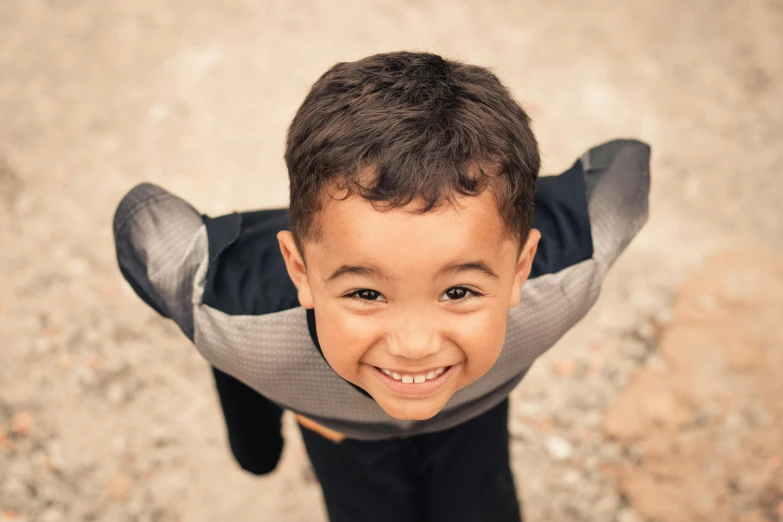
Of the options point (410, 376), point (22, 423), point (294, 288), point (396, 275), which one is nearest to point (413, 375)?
point (410, 376)

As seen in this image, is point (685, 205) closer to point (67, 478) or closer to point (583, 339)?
point (583, 339)

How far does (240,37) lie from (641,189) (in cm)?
259

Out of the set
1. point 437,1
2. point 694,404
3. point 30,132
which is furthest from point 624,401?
point 30,132

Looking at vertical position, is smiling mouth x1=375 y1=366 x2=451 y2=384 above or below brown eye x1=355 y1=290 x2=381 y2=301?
Answer: below

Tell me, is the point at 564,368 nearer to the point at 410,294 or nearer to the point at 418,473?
the point at 418,473

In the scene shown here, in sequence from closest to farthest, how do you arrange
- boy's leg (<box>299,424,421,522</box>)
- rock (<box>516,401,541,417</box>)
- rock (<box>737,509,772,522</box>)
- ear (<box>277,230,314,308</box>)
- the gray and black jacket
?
ear (<box>277,230,314,308</box>)
the gray and black jacket
boy's leg (<box>299,424,421,522</box>)
rock (<box>737,509,772,522</box>)
rock (<box>516,401,541,417</box>)

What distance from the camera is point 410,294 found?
122cm

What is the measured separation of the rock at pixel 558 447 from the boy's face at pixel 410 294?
1.35 meters

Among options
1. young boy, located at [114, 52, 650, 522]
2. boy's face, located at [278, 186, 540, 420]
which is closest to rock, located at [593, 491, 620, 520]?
young boy, located at [114, 52, 650, 522]

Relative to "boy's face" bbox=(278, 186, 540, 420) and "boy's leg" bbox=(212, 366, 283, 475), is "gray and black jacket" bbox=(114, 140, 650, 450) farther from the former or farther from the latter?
"boy's face" bbox=(278, 186, 540, 420)

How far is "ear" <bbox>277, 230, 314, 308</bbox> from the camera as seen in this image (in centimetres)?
140

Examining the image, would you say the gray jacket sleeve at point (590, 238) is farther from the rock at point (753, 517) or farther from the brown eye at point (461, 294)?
the rock at point (753, 517)

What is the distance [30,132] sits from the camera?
3.50m

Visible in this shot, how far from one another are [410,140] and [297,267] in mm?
335
